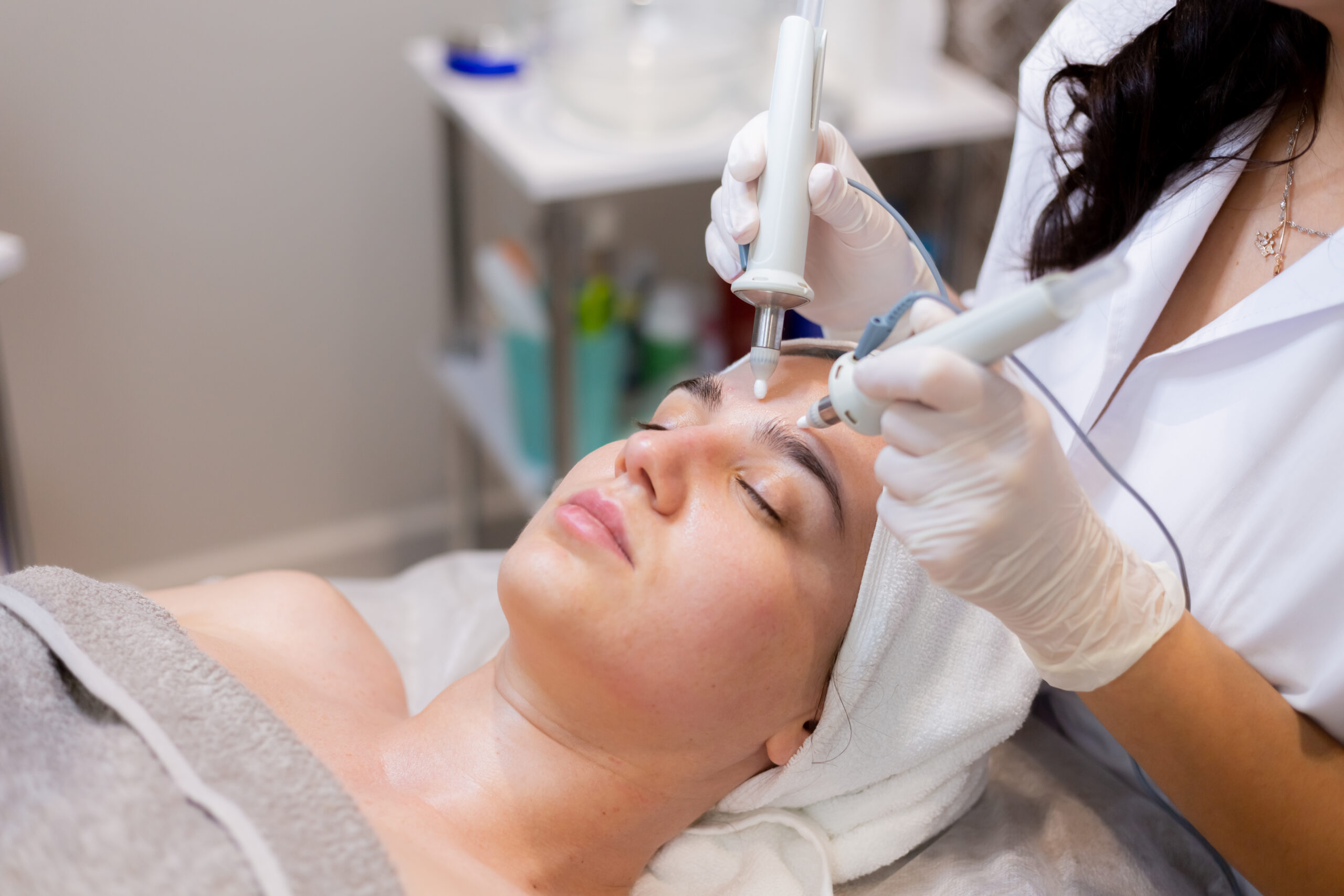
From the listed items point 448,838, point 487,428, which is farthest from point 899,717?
point 487,428

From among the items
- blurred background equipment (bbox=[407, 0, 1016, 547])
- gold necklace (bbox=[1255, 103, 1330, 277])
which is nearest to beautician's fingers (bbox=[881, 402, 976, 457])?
gold necklace (bbox=[1255, 103, 1330, 277])

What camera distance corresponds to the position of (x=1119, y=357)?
1.07 metres

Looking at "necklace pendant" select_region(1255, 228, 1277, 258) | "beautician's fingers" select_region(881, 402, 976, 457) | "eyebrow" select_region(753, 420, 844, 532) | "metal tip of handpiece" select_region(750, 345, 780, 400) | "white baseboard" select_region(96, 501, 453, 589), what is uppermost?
"necklace pendant" select_region(1255, 228, 1277, 258)

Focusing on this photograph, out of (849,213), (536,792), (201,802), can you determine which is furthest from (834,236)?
(201,802)

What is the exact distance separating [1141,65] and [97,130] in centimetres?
161

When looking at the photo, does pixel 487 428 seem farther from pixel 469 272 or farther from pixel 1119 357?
pixel 1119 357

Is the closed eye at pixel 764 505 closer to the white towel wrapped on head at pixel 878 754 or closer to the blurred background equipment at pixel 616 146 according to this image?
the white towel wrapped on head at pixel 878 754

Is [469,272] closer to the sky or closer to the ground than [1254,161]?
closer to the ground

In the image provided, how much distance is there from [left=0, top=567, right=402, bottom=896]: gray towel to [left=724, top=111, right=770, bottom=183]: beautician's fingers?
23.9 inches

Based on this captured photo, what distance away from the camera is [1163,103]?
3.51 feet

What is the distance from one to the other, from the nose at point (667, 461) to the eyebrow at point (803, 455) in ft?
0.16

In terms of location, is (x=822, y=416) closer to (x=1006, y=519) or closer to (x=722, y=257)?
(x=1006, y=519)

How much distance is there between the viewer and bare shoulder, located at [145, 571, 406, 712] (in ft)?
3.51

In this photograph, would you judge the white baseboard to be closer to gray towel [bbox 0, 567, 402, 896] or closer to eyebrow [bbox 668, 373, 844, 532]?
gray towel [bbox 0, 567, 402, 896]
